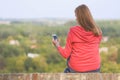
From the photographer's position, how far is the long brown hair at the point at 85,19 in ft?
11.5

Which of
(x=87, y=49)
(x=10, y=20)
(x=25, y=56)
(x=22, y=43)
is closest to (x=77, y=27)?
(x=87, y=49)


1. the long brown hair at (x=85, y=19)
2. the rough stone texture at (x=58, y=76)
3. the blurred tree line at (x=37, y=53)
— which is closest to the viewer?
the rough stone texture at (x=58, y=76)

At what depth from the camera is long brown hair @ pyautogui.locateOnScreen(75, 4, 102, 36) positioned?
350cm

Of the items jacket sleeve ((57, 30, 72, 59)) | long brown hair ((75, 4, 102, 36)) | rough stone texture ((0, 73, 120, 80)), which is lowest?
rough stone texture ((0, 73, 120, 80))

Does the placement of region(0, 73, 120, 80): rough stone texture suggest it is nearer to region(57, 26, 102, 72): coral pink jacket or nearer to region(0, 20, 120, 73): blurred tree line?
region(57, 26, 102, 72): coral pink jacket

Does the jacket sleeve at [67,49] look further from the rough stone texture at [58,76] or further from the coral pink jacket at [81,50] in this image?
the rough stone texture at [58,76]

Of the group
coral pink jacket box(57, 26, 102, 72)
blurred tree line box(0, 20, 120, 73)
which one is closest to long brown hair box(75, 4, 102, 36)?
coral pink jacket box(57, 26, 102, 72)

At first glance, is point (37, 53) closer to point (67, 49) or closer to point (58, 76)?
point (67, 49)

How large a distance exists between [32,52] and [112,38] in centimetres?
1071

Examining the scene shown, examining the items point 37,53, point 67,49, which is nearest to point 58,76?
point 67,49

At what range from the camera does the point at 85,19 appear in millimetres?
3502

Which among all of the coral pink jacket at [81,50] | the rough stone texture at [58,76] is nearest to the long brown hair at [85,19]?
the coral pink jacket at [81,50]

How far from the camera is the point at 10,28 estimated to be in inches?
2857

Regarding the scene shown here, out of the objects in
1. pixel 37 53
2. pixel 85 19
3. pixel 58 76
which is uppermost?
pixel 85 19
